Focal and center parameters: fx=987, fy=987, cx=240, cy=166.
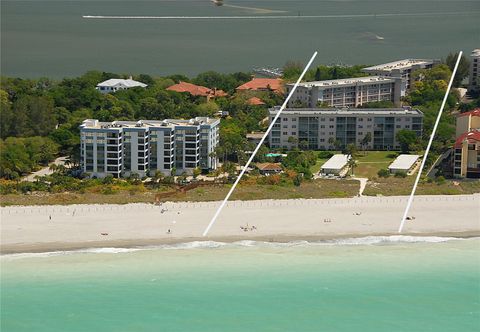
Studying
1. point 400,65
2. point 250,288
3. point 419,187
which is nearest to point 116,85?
point 400,65

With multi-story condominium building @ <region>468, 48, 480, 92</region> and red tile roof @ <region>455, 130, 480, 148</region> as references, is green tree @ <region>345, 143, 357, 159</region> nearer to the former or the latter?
red tile roof @ <region>455, 130, 480, 148</region>

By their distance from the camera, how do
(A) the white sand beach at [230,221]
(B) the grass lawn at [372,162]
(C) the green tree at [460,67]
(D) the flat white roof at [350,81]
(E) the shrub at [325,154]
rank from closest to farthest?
(A) the white sand beach at [230,221] < (B) the grass lawn at [372,162] < (E) the shrub at [325,154] < (D) the flat white roof at [350,81] < (C) the green tree at [460,67]

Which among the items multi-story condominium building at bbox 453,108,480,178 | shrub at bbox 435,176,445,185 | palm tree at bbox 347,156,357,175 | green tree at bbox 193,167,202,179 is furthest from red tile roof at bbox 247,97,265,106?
shrub at bbox 435,176,445,185

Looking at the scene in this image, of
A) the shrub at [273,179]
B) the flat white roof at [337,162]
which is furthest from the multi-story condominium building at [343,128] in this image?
the shrub at [273,179]

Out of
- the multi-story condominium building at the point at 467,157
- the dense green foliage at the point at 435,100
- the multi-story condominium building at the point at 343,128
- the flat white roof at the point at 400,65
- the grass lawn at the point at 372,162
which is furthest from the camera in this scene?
→ the flat white roof at the point at 400,65

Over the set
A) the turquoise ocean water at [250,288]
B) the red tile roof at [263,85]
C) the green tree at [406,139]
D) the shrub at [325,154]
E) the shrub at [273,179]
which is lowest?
the turquoise ocean water at [250,288]

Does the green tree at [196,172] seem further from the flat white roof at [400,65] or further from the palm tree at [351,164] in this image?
the flat white roof at [400,65]
